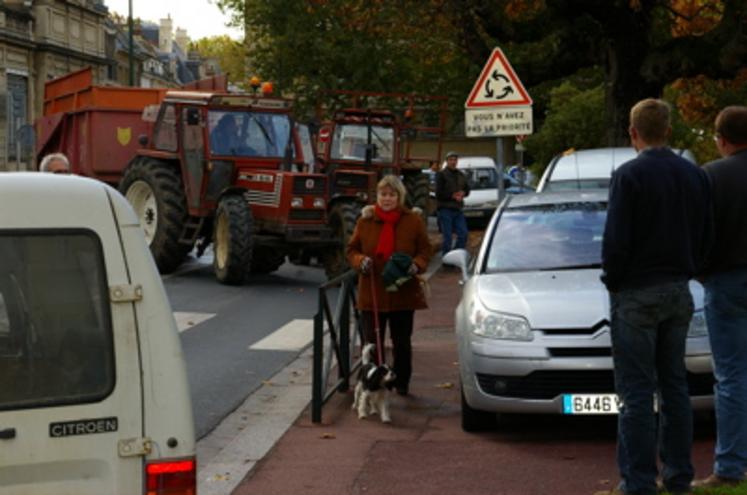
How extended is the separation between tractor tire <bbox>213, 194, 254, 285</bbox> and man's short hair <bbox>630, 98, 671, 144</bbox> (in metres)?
12.3

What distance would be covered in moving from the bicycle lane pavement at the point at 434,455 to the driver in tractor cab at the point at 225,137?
31.0 feet

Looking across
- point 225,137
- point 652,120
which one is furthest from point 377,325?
point 225,137

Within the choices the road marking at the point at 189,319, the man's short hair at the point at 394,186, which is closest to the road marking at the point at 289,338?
the road marking at the point at 189,319

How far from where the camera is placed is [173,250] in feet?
64.8

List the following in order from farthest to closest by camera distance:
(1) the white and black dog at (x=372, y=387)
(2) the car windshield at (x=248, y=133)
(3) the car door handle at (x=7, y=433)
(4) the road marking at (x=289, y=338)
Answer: (2) the car windshield at (x=248, y=133) < (4) the road marking at (x=289, y=338) < (1) the white and black dog at (x=372, y=387) < (3) the car door handle at (x=7, y=433)

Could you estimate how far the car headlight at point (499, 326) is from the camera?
860cm

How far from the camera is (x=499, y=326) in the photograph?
28.6ft

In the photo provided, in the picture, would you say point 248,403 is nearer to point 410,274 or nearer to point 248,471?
point 410,274

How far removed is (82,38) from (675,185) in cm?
6557

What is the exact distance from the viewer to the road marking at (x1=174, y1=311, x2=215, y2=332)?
49.8 feet

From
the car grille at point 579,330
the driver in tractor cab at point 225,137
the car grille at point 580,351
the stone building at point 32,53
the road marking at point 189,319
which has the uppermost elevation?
the stone building at point 32,53

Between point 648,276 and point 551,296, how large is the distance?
243 cm

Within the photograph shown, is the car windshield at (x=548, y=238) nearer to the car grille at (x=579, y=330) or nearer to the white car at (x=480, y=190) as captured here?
the car grille at (x=579, y=330)

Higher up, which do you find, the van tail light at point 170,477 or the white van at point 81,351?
the white van at point 81,351
